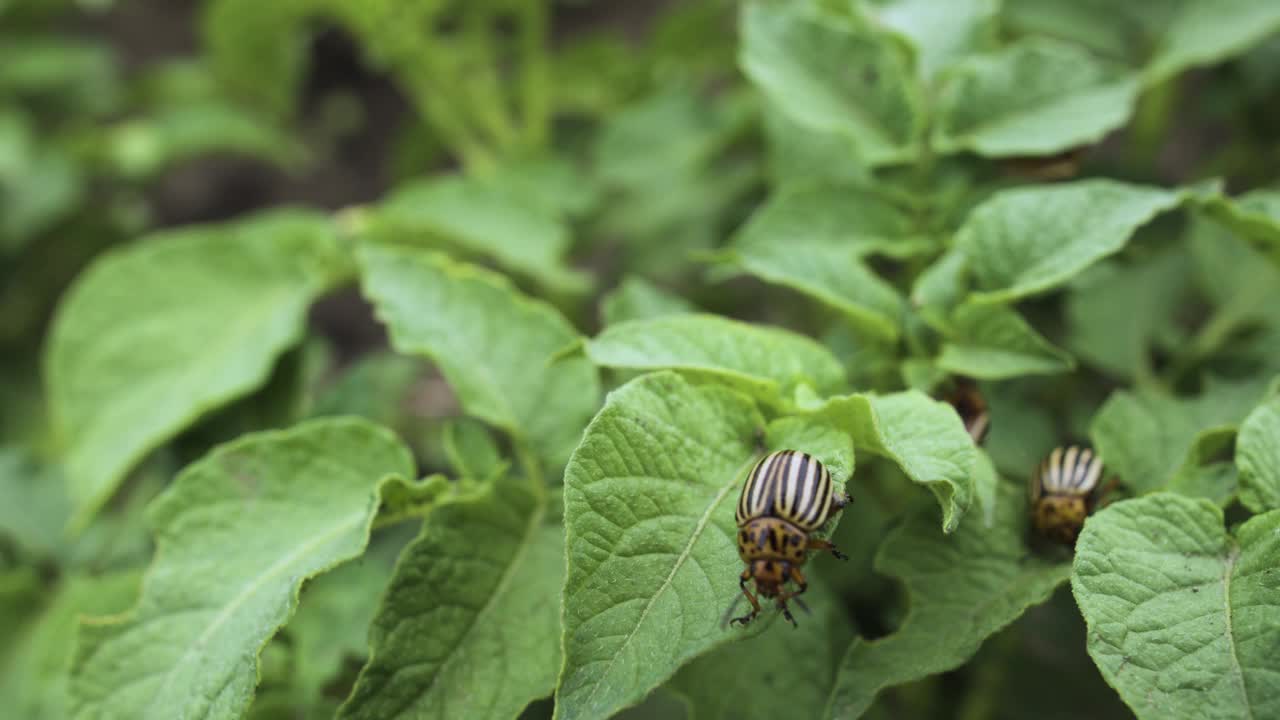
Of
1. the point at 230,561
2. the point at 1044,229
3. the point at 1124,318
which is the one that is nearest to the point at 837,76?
the point at 1044,229

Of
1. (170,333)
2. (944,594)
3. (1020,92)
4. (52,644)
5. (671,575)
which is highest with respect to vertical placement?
(1020,92)

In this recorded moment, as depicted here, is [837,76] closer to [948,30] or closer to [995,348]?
[948,30]

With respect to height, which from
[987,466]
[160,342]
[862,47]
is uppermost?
[862,47]

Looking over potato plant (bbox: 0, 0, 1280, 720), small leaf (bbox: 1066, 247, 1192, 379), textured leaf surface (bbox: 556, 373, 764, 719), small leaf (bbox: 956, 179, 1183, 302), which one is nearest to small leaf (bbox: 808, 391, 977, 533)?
potato plant (bbox: 0, 0, 1280, 720)

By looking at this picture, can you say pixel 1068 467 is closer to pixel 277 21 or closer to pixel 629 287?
pixel 629 287

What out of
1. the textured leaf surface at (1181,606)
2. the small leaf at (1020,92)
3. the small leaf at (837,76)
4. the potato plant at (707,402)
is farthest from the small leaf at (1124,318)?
the textured leaf surface at (1181,606)

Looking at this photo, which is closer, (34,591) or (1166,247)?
(34,591)

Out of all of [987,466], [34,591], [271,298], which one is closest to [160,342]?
[271,298]
